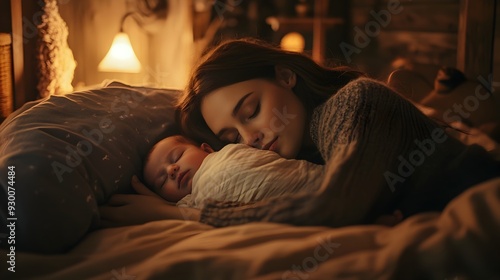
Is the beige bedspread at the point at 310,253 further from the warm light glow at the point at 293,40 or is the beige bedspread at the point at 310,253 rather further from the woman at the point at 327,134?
the warm light glow at the point at 293,40

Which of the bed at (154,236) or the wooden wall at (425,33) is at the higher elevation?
the wooden wall at (425,33)

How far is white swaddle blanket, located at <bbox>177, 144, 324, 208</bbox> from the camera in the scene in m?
0.86

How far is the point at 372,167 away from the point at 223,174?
0.77ft

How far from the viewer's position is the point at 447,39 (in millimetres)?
2844

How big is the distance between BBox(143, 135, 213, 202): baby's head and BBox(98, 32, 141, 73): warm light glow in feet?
3.83

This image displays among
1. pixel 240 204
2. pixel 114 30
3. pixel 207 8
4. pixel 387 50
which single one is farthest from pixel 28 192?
pixel 387 50

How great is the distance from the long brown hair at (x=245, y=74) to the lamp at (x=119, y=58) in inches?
43.6

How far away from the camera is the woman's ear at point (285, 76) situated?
1110 mm

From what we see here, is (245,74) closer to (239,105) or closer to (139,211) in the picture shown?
(239,105)

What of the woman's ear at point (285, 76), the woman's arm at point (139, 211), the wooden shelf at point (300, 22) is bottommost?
the woman's arm at point (139, 211)

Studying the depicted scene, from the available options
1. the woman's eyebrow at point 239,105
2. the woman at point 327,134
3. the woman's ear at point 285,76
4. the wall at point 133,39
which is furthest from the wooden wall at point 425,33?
the woman's eyebrow at point 239,105

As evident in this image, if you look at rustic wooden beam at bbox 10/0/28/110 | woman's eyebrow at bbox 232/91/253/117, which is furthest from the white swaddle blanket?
rustic wooden beam at bbox 10/0/28/110

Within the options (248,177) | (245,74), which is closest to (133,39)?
(245,74)

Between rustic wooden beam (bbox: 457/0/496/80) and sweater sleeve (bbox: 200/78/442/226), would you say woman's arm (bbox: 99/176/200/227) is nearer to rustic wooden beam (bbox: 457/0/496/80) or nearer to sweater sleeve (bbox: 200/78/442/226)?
sweater sleeve (bbox: 200/78/442/226)
